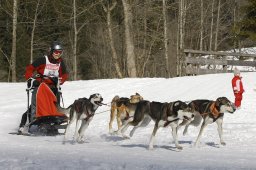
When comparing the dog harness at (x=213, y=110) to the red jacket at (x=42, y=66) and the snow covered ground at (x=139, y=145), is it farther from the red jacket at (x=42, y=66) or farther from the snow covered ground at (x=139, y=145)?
the red jacket at (x=42, y=66)

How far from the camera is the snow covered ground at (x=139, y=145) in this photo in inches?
231

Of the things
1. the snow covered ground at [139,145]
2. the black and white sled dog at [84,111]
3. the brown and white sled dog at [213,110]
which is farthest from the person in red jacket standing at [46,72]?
the brown and white sled dog at [213,110]

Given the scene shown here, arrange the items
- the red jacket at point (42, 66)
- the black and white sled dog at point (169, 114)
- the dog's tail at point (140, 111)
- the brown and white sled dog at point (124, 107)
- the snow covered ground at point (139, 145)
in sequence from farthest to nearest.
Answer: the red jacket at point (42, 66) < the brown and white sled dog at point (124, 107) < the dog's tail at point (140, 111) < the black and white sled dog at point (169, 114) < the snow covered ground at point (139, 145)

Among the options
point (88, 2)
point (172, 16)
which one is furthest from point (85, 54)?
point (88, 2)

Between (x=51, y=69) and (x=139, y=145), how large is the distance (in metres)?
2.68

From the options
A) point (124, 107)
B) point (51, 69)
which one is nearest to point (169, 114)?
point (124, 107)

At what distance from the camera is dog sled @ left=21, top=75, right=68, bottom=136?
936cm

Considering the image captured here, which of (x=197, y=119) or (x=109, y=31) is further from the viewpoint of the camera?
(x=109, y=31)

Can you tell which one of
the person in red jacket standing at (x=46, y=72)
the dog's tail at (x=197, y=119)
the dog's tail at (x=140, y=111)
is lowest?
the dog's tail at (x=197, y=119)

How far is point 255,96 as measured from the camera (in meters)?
13.5

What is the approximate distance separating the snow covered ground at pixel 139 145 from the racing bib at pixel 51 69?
133cm

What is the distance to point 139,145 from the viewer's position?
8203mm

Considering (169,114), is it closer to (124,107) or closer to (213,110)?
(213,110)

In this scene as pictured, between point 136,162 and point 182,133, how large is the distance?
368 cm
